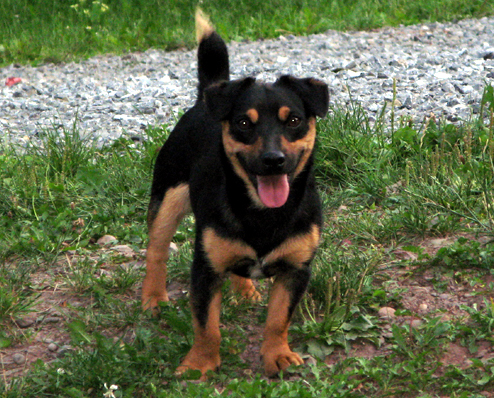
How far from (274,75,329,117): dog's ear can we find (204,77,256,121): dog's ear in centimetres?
18

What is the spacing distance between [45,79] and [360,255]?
227 inches

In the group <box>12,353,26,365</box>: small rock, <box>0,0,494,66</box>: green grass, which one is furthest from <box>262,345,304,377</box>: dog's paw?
<box>0,0,494,66</box>: green grass

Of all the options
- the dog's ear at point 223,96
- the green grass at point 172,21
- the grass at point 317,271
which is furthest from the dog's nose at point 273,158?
the green grass at point 172,21

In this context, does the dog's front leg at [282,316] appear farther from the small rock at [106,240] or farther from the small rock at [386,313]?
the small rock at [106,240]

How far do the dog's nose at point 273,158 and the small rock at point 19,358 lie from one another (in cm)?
157

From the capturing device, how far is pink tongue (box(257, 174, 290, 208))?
3484mm

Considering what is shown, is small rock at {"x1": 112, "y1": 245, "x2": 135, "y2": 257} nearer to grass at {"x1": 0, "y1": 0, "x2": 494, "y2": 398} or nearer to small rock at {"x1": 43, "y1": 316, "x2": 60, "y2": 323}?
grass at {"x1": 0, "y1": 0, "x2": 494, "y2": 398}

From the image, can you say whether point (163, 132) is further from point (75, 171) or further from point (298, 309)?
point (298, 309)

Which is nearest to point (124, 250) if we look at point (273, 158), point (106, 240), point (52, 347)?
point (106, 240)

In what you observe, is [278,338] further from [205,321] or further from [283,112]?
[283,112]

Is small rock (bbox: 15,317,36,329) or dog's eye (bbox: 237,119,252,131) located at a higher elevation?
dog's eye (bbox: 237,119,252,131)

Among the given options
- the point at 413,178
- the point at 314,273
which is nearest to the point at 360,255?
the point at 314,273

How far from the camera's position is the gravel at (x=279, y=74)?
6.53m

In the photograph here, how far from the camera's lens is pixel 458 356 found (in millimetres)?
3512
